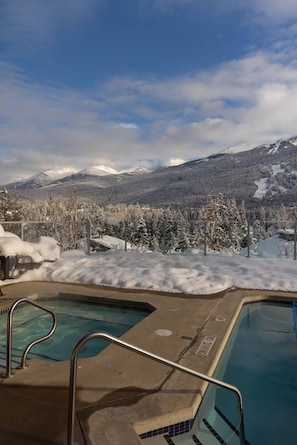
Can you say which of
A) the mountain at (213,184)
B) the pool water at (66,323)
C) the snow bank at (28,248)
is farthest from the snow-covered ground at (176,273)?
the mountain at (213,184)

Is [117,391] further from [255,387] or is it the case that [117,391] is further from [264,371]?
[264,371]

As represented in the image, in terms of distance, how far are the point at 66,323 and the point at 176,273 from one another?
220 centimetres

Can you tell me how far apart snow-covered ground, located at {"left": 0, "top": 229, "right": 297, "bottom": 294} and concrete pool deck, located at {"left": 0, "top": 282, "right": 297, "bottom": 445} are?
5.61 ft

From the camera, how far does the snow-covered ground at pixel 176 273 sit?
18.0 feet

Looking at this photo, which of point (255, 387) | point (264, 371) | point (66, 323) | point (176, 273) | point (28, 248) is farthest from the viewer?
point (176, 273)

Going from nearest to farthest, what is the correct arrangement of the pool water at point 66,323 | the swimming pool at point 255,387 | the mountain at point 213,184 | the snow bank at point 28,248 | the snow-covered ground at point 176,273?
1. the swimming pool at point 255,387
2. the pool water at point 66,323
3. the snow bank at point 28,248
4. the snow-covered ground at point 176,273
5. the mountain at point 213,184

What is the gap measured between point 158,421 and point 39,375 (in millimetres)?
1027

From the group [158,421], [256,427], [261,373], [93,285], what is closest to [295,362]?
[261,373]

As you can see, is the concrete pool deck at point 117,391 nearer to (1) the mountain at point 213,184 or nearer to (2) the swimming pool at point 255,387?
(2) the swimming pool at point 255,387

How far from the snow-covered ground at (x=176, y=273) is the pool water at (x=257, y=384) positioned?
75 centimetres

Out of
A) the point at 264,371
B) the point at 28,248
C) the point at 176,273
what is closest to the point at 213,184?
the point at 176,273

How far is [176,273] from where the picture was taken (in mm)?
6008

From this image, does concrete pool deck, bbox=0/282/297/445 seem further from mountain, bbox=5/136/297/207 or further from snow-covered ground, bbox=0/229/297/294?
mountain, bbox=5/136/297/207

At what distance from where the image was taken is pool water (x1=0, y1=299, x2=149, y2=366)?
3.79m
